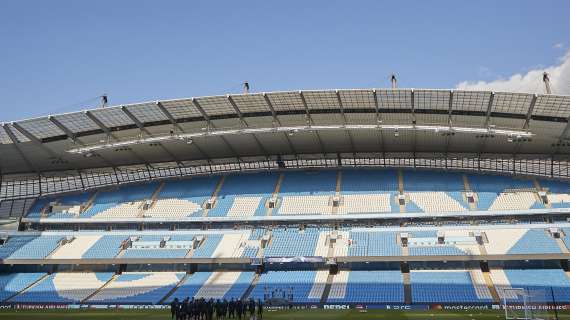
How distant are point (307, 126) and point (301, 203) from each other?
381 inches

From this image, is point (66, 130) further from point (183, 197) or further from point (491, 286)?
point (491, 286)

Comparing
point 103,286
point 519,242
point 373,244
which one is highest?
point 519,242

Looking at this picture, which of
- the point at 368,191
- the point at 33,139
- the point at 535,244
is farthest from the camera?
the point at 368,191

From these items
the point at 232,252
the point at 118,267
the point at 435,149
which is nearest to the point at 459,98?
the point at 435,149

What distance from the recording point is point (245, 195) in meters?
54.6

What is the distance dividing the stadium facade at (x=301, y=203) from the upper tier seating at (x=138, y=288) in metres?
0.22

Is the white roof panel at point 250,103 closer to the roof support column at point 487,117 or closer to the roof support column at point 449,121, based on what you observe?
the roof support column at point 449,121

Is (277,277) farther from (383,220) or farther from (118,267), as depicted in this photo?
(118,267)

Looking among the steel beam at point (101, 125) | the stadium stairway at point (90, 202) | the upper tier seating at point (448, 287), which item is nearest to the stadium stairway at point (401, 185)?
the upper tier seating at point (448, 287)

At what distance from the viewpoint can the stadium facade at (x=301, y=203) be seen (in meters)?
41.4

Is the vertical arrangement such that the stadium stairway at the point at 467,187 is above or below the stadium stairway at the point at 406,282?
above

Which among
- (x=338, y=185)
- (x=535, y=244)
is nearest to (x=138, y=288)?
(x=338, y=185)

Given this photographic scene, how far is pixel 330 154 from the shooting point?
55719 millimetres

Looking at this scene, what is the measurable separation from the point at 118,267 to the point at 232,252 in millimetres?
12325
